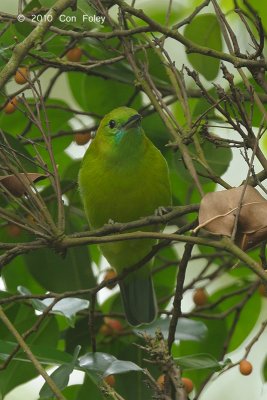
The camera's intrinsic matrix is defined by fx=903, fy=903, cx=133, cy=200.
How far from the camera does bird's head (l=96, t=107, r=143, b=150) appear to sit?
11.5 feet

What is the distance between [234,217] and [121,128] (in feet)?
5.54

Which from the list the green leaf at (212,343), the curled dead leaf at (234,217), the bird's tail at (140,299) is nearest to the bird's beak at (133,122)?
the bird's tail at (140,299)

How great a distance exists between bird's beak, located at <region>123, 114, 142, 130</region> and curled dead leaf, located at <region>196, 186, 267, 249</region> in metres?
1.47

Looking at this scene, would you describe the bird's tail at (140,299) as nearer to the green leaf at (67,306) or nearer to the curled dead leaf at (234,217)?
the green leaf at (67,306)

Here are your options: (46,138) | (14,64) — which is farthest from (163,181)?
(14,64)

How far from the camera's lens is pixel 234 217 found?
1.94m

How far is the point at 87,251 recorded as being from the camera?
12.1 ft

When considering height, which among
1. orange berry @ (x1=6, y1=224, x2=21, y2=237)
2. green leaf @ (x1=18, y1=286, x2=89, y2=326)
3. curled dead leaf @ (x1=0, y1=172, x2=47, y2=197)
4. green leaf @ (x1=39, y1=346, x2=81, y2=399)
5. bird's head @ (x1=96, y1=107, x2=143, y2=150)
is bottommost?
green leaf @ (x1=39, y1=346, x2=81, y2=399)

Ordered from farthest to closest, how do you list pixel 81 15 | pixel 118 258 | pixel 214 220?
pixel 118 258, pixel 81 15, pixel 214 220

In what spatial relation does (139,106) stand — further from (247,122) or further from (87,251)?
(247,122)

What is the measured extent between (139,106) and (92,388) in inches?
51.5

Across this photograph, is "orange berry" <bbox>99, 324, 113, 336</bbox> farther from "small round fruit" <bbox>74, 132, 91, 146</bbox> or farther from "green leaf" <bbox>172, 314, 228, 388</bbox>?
"small round fruit" <bbox>74, 132, 91, 146</bbox>

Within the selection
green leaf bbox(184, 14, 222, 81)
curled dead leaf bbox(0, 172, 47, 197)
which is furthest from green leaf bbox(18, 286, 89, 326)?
green leaf bbox(184, 14, 222, 81)

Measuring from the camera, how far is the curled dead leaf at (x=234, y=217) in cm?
193
